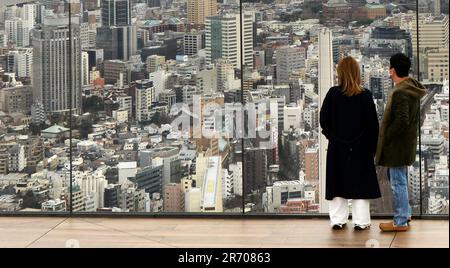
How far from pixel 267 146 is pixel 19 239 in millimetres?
1843

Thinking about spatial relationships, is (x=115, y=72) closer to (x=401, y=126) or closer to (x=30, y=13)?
(x=30, y=13)

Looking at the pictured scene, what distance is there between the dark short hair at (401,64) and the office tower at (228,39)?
113cm

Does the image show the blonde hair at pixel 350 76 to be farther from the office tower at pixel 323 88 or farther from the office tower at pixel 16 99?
the office tower at pixel 16 99

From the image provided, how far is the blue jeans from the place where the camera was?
8547mm

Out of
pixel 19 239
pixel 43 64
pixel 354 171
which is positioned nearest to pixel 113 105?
pixel 43 64

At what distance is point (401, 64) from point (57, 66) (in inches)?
98.3

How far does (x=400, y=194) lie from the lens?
855 cm

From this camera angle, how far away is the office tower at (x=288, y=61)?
29.9 ft

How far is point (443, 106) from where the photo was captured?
893 cm

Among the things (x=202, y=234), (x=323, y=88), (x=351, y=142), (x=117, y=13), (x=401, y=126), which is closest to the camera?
(x=401, y=126)

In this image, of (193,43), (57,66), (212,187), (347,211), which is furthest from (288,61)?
(57,66)

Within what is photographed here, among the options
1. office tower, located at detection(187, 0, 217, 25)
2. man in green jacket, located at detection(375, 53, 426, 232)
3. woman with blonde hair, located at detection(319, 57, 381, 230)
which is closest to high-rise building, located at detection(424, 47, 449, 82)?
man in green jacket, located at detection(375, 53, 426, 232)

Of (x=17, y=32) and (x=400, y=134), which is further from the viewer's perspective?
(x=17, y=32)

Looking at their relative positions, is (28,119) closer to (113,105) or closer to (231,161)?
(113,105)
